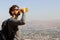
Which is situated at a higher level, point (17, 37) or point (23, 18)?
point (23, 18)

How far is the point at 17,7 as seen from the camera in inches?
332

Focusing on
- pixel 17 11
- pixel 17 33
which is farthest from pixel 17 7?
pixel 17 33

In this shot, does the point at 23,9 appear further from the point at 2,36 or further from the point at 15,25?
the point at 2,36

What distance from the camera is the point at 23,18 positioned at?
8.00m

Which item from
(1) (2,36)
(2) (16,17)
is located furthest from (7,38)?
(2) (16,17)

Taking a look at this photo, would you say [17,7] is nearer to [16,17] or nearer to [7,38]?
[16,17]

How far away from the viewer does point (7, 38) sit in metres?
8.41

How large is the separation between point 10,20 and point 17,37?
582 millimetres

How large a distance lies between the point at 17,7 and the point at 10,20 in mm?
475

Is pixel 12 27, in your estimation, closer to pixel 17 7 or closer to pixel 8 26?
pixel 8 26

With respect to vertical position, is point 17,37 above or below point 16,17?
below

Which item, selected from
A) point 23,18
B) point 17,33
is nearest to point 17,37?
point 17,33

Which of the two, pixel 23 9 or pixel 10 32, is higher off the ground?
pixel 23 9

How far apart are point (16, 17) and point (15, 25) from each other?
26 centimetres
